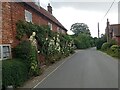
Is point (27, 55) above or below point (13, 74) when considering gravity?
above

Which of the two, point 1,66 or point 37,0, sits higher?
point 37,0

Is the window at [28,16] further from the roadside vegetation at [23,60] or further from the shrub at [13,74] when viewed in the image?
the shrub at [13,74]

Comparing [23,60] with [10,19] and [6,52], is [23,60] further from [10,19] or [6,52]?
[10,19]

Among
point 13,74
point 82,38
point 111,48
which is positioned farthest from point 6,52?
point 82,38

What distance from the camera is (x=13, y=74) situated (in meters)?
12.4

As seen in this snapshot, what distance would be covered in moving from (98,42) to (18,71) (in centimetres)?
7025

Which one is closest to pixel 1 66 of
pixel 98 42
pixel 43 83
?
pixel 43 83

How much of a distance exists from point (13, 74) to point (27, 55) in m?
3.59

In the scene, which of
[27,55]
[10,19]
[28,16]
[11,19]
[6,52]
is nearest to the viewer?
[6,52]

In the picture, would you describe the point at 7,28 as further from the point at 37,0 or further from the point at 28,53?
the point at 37,0

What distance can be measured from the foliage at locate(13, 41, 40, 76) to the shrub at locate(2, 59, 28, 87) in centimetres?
145

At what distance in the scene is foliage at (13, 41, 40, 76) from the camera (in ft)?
52.0

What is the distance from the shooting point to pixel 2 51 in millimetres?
15031

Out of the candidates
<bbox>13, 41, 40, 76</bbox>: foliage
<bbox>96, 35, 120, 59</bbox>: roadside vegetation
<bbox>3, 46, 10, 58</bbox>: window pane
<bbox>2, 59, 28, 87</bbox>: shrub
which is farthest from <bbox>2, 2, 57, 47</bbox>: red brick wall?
<bbox>96, 35, 120, 59</bbox>: roadside vegetation
